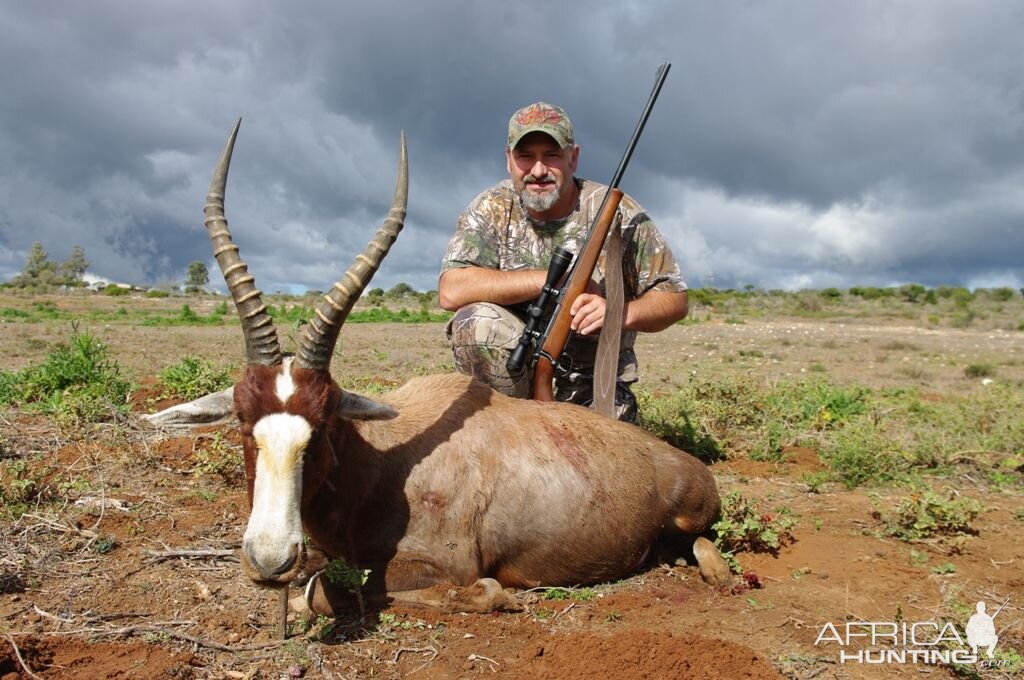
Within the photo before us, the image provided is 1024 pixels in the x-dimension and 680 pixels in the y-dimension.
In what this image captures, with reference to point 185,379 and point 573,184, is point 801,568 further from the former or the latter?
point 185,379

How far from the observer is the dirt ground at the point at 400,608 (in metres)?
3.50

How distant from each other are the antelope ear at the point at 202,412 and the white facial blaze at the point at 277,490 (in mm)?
582

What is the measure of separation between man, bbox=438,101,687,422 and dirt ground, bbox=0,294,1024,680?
184cm

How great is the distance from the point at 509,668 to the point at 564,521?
1.21 meters

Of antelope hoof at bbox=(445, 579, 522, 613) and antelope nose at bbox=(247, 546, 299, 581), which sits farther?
antelope hoof at bbox=(445, 579, 522, 613)

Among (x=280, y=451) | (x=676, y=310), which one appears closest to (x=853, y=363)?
(x=676, y=310)

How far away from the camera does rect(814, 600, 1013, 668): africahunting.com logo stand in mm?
3516

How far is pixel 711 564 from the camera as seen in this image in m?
4.95

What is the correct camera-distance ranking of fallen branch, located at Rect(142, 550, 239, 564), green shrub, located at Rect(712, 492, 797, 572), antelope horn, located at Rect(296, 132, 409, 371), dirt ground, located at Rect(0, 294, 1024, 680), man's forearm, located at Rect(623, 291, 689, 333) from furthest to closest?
man's forearm, located at Rect(623, 291, 689, 333)
green shrub, located at Rect(712, 492, 797, 572)
fallen branch, located at Rect(142, 550, 239, 564)
antelope horn, located at Rect(296, 132, 409, 371)
dirt ground, located at Rect(0, 294, 1024, 680)

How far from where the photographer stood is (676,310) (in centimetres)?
653

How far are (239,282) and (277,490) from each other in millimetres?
1300

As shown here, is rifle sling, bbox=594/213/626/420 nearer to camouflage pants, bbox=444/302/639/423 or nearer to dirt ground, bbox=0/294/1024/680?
camouflage pants, bbox=444/302/639/423

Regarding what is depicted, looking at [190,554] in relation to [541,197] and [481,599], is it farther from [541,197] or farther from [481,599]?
[541,197]

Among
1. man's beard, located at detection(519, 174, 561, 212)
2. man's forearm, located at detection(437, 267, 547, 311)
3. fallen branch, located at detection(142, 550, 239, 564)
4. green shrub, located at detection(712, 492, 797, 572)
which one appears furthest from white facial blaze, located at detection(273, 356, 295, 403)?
man's beard, located at detection(519, 174, 561, 212)
